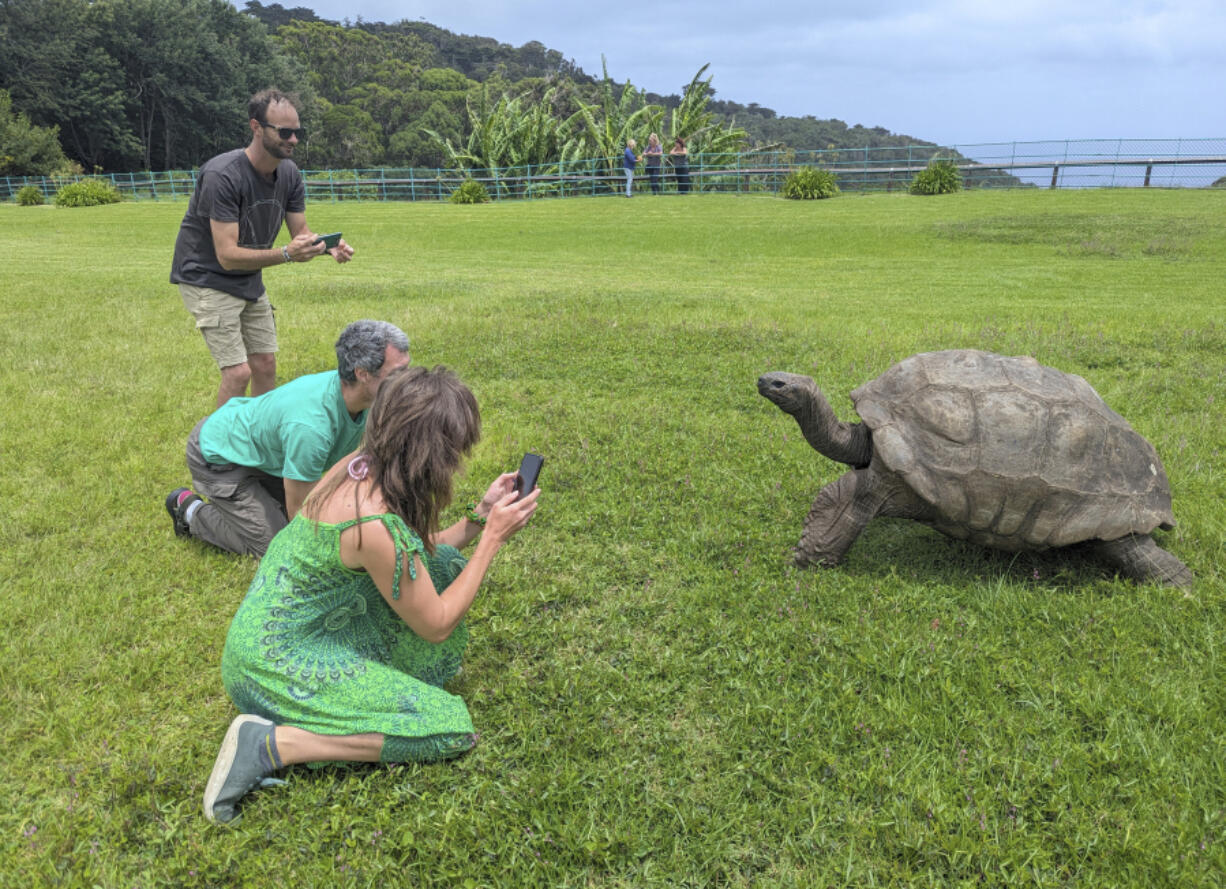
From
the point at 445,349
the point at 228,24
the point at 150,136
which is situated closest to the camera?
the point at 445,349

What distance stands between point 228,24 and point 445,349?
288 ft

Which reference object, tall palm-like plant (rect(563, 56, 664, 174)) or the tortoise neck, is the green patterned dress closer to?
the tortoise neck

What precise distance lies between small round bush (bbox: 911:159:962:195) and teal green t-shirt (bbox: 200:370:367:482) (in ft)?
91.8

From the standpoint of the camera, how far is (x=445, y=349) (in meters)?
8.89

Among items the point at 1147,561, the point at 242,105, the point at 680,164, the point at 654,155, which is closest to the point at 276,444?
the point at 1147,561

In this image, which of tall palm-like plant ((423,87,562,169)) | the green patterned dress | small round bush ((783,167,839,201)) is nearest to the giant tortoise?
the green patterned dress

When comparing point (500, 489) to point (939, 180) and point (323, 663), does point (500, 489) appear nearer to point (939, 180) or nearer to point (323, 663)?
point (323, 663)

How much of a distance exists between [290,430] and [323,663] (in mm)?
1472

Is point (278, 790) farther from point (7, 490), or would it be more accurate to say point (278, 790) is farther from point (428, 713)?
point (7, 490)

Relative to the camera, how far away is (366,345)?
3.66 m

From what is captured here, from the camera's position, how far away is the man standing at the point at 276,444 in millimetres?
3727

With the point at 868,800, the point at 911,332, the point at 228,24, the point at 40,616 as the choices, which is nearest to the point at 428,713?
the point at 868,800

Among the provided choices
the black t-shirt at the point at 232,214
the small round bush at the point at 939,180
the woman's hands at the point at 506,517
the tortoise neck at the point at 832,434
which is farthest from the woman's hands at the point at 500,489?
the small round bush at the point at 939,180

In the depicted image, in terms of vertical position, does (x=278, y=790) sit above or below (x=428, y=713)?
below
